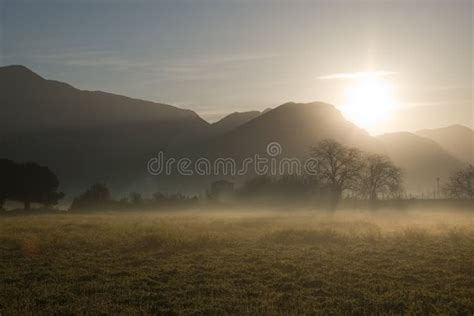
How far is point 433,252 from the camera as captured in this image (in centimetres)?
2566

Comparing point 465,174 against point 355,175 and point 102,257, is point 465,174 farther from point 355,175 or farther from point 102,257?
point 102,257

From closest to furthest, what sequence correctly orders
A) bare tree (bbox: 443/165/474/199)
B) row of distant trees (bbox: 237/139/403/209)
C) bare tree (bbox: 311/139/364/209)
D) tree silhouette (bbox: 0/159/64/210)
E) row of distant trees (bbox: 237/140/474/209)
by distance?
bare tree (bbox: 311/139/364/209) → row of distant trees (bbox: 237/139/403/209) → row of distant trees (bbox: 237/140/474/209) → tree silhouette (bbox: 0/159/64/210) → bare tree (bbox: 443/165/474/199)

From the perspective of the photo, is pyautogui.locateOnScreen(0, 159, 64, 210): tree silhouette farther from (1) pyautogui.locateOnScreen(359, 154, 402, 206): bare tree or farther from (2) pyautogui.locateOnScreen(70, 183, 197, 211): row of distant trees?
(1) pyautogui.locateOnScreen(359, 154, 402, 206): bare tree

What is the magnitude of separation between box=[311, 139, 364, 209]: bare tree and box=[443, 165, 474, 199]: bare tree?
156 ft

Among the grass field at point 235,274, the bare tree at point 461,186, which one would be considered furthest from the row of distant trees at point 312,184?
the grass field at point 235,274

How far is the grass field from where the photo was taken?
15.3 metres

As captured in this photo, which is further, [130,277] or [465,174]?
[465,174]

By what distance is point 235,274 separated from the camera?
20031 millimetres

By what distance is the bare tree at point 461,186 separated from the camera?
114 metres

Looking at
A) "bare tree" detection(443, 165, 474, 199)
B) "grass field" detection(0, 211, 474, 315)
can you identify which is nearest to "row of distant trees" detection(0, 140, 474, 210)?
"bare tree" detection(443, 165, 474, 199)

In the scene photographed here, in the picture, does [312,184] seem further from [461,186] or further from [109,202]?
[109,202]

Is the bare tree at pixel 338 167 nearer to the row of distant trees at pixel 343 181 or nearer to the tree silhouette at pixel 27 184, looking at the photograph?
the row of distant trees at pixel 343 181

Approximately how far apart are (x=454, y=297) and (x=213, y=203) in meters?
93.8

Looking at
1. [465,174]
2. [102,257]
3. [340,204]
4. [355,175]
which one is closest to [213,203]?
[340,204]
